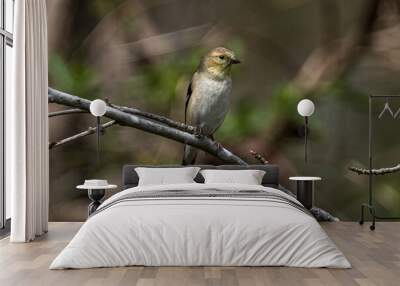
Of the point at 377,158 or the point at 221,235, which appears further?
the point at 377,158

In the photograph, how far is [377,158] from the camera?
7.45 metres

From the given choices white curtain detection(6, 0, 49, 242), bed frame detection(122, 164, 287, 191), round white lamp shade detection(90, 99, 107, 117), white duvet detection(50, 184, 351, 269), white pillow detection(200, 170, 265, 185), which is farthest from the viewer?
bed frame detection(122, 164, 287, 191)

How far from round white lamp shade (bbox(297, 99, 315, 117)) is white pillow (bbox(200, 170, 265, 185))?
2.96ft

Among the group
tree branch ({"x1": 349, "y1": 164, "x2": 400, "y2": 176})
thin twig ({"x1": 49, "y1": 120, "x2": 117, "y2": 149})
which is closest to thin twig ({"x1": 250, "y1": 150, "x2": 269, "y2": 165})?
tree branch ({"x1": 349, "y1": 164, "x2": 400, "y2": 176})

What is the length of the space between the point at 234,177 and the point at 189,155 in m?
0.95

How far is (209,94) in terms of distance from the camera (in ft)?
24.3

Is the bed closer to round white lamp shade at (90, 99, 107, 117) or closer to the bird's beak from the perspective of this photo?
round white lamp shade at (90, 99, 107, 117)

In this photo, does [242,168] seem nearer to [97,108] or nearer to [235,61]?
[235,61]

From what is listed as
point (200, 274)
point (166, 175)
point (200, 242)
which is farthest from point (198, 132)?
point (200, 274)

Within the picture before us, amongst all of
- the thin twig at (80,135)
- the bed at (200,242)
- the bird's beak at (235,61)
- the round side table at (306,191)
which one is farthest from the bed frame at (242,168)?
the bed at (200,242)

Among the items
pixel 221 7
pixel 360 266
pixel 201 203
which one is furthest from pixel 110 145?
pixel 360 266

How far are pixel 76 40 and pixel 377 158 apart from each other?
13.6ft

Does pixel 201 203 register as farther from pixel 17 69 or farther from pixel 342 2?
pixel 342 2

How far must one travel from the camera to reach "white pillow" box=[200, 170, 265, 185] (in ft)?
21.9
